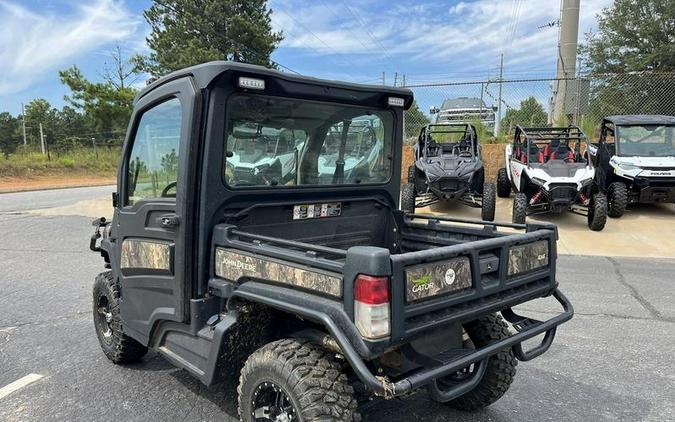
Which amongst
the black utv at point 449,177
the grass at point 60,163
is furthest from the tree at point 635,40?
the grass at point 60,163

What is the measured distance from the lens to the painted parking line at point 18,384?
345 cm

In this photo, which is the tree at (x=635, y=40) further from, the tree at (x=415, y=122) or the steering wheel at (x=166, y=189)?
the steering wheel at (x=166, y=189)

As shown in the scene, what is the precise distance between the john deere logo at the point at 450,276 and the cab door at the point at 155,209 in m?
1.50

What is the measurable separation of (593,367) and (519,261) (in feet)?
5.79

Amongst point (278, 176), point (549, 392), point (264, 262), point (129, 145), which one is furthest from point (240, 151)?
point (549, 392)

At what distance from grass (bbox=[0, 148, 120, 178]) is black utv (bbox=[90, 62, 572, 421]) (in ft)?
86.8

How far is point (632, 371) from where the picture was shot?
383 cm

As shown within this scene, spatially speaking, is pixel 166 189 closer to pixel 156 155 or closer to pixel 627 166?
pixel 156 155

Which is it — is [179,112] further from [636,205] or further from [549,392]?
[636,205]

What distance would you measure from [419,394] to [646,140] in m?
10.6

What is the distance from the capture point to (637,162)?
10695 millimetres

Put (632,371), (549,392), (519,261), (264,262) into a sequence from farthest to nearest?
(632,371) → (549,392) → (519,261) → (264,262)

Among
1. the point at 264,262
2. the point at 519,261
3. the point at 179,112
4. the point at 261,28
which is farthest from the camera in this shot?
the point at 261,28

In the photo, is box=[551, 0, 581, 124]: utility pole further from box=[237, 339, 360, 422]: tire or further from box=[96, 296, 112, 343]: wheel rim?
box=[237, 339, 360, 422]: tire
